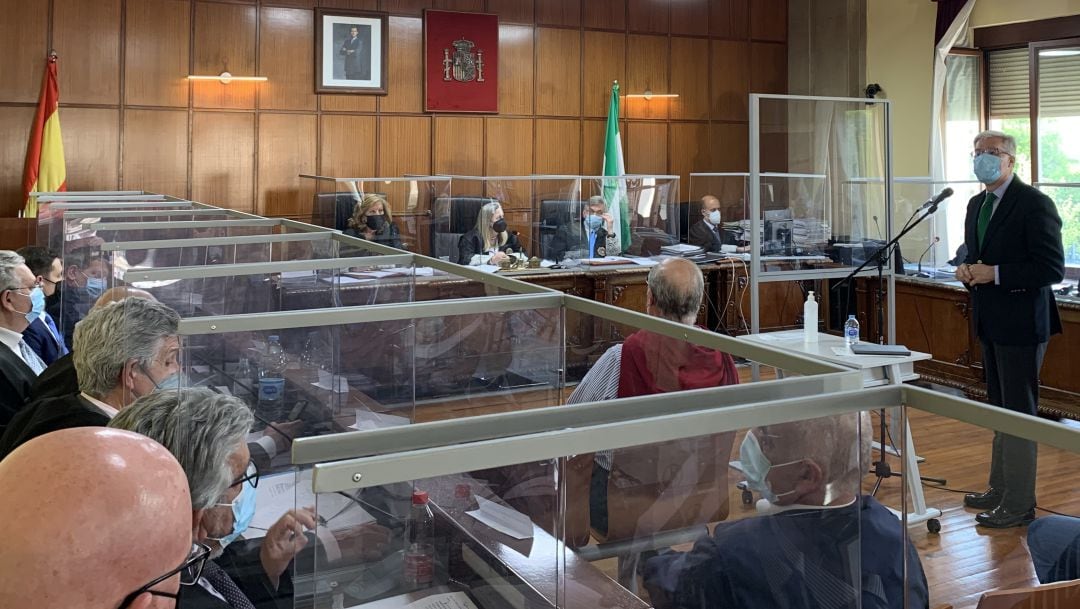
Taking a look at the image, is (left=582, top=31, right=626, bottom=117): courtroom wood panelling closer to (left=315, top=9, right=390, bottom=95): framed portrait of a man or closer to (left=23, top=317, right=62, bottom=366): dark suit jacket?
(left=315, top=9, right=390, bottom=95): framed portrait of a man

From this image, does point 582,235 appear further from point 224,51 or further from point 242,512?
point 242,512

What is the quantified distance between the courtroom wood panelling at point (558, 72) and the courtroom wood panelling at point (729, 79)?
5.33 ft

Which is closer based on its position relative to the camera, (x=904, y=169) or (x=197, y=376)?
(x=197, y=376)

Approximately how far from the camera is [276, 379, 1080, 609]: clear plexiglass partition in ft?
3.49

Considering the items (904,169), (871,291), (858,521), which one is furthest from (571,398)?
(904,169)

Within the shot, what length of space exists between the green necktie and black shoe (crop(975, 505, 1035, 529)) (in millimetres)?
3342

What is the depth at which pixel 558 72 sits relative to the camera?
9484mm

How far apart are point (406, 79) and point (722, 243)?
331 cm

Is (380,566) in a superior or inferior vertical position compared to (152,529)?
inferior

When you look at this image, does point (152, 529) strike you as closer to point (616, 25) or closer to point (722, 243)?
point (722, 243)

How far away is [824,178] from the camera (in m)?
5.64

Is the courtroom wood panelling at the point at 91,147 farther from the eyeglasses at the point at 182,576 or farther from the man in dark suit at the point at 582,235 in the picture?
the eyeglasses at the point at 182,576

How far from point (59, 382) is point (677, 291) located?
1608mm

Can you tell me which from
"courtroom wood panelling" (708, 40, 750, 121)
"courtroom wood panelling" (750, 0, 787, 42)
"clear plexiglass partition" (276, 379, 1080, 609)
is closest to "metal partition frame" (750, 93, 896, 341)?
"clear plexiglass partition" (276, 379, 1080, 609)
